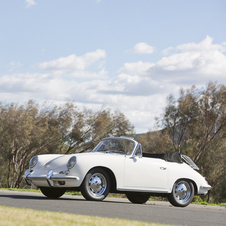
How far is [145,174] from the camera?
33.6ft

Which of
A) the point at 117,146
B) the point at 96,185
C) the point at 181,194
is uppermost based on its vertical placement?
the point at 117,146

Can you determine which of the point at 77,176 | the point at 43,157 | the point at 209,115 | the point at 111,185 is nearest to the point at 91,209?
the point at 77,176

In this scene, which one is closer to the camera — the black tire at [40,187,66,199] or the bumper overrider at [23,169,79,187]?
the bumper overrider at [23,169,79,187]

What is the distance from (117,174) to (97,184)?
602mm

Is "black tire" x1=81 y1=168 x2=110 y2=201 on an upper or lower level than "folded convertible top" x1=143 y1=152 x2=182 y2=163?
lower

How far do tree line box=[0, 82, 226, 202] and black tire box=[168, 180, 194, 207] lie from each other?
76.0 feet

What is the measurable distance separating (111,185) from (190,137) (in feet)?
87.1

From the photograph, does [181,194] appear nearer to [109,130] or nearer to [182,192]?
[182,192]

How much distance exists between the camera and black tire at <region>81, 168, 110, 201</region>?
30.5 ft

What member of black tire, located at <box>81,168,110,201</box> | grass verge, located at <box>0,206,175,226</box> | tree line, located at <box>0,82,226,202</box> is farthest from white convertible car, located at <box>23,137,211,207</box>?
tree line, located at <box>0,82,226,202</box>

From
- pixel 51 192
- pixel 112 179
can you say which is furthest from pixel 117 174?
pixel 51 192

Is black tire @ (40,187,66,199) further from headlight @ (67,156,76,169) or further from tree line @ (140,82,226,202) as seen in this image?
tree line @ (140,82,226,202)

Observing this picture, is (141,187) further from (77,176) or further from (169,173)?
(77,176)

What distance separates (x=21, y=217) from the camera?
5379mm
